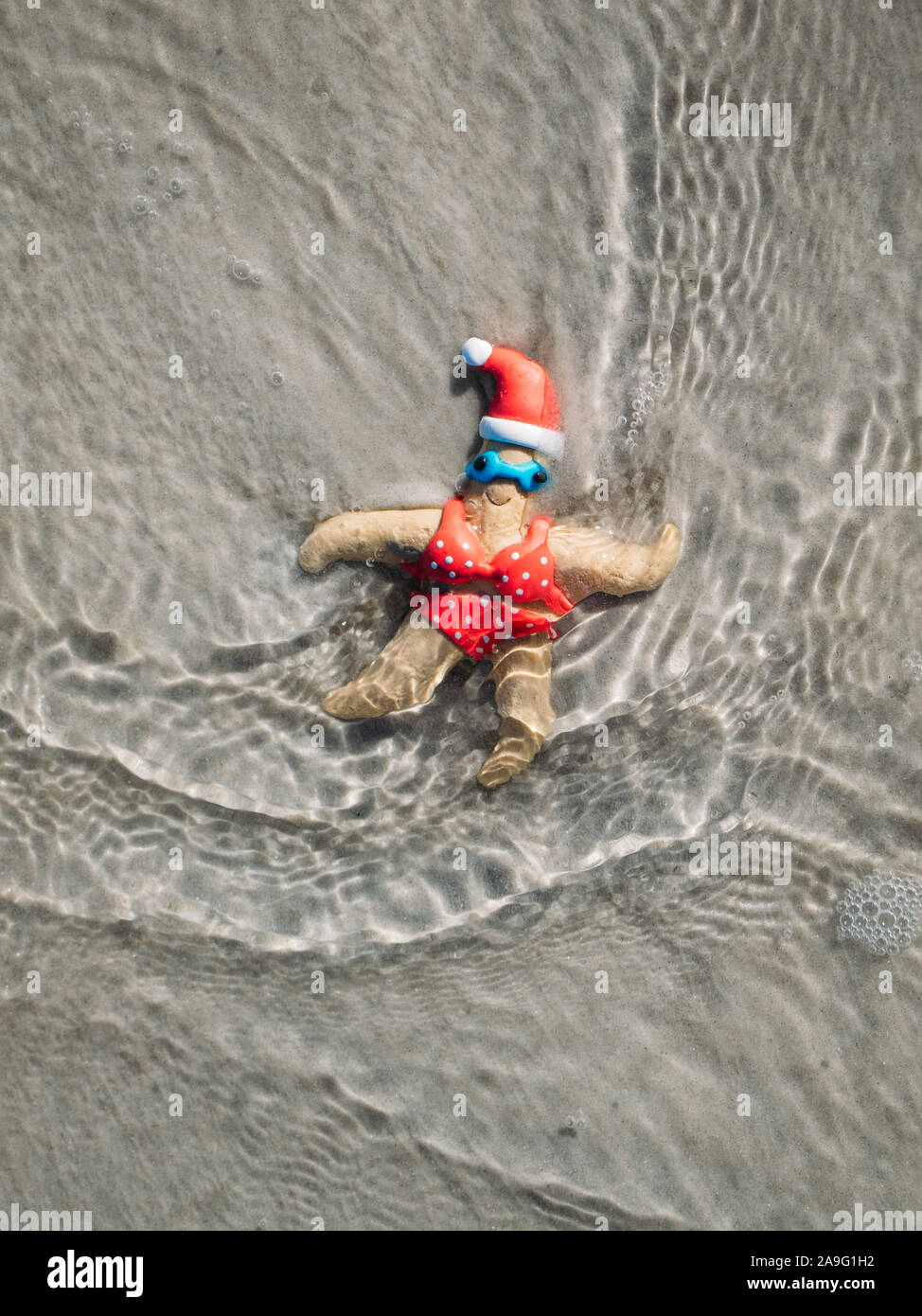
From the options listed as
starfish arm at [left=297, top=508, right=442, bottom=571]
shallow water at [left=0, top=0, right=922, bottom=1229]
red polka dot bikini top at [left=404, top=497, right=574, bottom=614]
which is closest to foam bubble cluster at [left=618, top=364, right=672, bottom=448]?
shallow water at [left=0, top=0, right=922, bottom=1229]

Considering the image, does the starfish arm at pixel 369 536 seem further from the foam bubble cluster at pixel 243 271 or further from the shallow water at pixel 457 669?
the foam bubble cluster at pixel 243 271

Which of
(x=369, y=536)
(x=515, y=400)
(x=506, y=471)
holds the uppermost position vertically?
(x=515, y=400)

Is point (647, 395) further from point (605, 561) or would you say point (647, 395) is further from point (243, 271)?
point (243, 271)

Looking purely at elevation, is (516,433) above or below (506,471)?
above

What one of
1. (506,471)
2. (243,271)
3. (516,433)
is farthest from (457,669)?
(243,271)

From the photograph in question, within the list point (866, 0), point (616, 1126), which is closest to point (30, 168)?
point (866, 0)

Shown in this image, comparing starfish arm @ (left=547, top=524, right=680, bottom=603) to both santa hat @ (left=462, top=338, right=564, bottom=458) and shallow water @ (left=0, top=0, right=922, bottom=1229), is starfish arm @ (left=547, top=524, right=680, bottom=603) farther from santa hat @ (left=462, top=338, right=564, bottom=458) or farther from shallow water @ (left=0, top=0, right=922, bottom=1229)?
santa hat @ (left=462, top=338, right=564, bottom=458)
